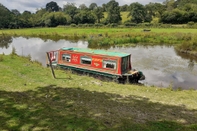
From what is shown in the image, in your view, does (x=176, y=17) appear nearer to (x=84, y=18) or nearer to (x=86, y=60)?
(x=84, y=18)

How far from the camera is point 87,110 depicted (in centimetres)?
623

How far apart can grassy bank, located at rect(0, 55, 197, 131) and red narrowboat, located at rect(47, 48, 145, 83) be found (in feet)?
14.1

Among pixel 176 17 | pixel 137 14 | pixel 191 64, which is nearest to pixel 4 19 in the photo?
pixel 137 14

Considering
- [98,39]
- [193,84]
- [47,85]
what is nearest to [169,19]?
[98,39]

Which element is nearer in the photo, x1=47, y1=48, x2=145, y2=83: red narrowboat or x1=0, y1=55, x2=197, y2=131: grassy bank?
x1=0, y1=55, x2=197, y2=131: grassy bank

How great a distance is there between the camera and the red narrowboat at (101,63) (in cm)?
1306

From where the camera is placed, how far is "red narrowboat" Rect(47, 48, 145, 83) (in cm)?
1306

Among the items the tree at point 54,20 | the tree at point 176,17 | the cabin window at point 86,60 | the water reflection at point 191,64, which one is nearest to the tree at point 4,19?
the tree at point 54,20

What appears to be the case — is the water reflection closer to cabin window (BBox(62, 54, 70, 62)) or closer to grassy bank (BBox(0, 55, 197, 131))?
grassy bank (BBox(0, 55, 197, 131))

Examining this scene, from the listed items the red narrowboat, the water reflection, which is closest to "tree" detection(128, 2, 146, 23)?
the water reflection

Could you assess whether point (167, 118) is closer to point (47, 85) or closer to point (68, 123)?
point (68, 123)

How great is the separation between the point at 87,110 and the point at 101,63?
7.81 m

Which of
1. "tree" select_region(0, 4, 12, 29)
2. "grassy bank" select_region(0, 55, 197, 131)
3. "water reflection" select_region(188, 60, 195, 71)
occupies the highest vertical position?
"tree" select_region(0, 4, 12, 29)

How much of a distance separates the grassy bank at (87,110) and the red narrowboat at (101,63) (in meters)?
4.31
